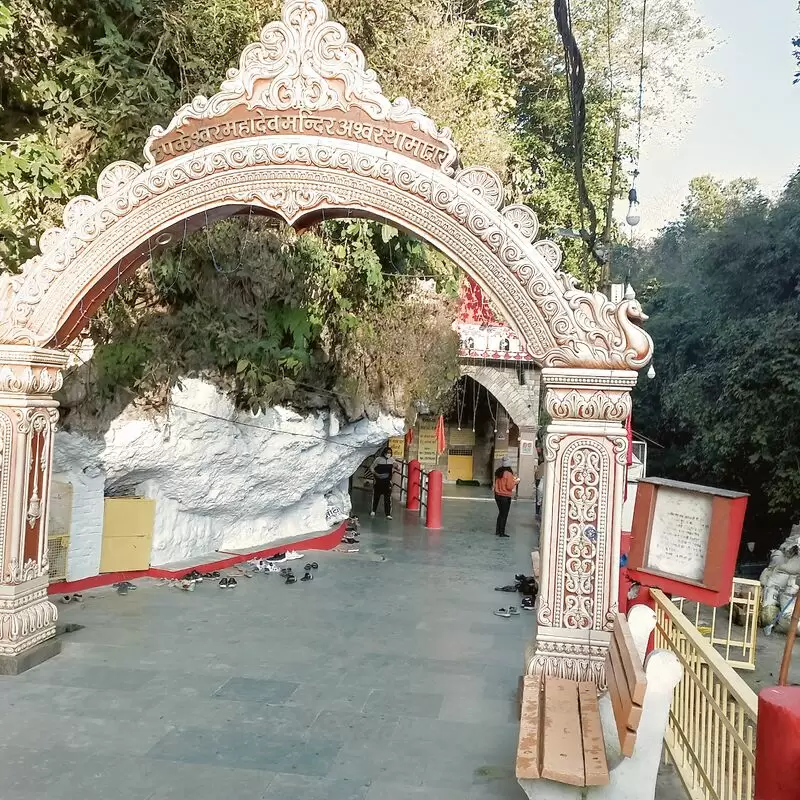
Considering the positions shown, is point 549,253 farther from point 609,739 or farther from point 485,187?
point 609,739

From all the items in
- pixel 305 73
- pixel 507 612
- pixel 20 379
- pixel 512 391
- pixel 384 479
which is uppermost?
pixel 305 73

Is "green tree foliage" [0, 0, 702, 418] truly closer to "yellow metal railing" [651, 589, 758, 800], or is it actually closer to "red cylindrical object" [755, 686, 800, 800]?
"yellow metal railing" [651, 589, 758, 800]

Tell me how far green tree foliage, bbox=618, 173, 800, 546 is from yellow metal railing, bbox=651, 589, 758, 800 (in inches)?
419

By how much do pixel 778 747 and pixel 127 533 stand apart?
7.93m

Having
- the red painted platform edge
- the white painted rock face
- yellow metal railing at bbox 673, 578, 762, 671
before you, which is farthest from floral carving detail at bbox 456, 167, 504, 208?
the red painted platform edge

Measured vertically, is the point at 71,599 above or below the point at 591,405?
below

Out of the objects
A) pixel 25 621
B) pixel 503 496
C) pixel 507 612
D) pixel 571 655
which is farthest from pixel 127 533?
pixel 503 496

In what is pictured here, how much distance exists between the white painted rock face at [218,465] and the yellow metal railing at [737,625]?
18.4 feet

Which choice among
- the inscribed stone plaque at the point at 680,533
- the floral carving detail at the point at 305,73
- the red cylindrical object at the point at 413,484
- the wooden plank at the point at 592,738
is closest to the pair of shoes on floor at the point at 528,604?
the wooden plank at the point at 592,738

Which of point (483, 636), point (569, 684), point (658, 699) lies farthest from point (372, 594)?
point (658, 699)

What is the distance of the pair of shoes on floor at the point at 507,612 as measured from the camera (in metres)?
7.78

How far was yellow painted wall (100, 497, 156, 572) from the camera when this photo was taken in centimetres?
840

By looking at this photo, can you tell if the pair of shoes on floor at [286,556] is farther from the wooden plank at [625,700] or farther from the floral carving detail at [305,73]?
the wooden plank at [625,700]

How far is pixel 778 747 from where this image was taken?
1.92 m
